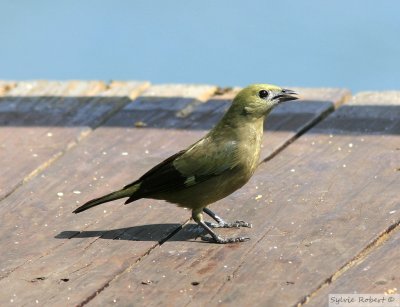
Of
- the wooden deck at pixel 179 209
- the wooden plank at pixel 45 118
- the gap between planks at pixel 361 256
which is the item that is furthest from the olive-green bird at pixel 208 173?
the wooden plank at pixel 45 118

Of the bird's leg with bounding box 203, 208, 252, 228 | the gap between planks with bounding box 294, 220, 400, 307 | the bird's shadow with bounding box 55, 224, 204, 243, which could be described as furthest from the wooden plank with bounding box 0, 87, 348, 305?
the gap between planks with bounding box 294, 220, 400, 307

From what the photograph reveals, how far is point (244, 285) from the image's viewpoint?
4.46m

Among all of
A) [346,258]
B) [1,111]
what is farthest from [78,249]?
[1,111]

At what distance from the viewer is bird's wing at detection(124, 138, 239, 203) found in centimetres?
523

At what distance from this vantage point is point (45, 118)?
7.06 meters

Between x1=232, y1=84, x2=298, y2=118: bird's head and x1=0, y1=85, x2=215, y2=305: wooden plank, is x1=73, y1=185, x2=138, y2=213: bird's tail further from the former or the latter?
x1=232, y1=84, x2=298, y2=118: bird's head

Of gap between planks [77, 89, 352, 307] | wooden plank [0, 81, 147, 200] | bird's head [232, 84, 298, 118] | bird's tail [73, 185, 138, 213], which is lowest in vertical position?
gap between planks [77, 89, 352, 307]

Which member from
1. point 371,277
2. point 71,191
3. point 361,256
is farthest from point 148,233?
point 371,277

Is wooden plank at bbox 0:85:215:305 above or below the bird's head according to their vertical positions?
below

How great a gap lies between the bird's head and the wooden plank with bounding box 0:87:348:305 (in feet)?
1.99

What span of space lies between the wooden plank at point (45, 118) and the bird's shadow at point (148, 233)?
0.80 meters

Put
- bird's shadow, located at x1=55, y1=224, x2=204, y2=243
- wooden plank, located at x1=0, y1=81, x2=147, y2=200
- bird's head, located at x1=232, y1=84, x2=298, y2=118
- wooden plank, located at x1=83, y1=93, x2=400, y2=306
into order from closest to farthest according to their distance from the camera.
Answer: wooden plank, located at x1=83, y1=93, x2=400, y2=306
bird's shadow, located at x1=55, y1=224, x2=204, y2=243
bird's head, located at x1=232, y1=84, x2=298, y2=118
wooden plank, located at x1=0, y1=81, x2=147, y2=200

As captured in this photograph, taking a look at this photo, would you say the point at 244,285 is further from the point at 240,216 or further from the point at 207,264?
the point at 240,216

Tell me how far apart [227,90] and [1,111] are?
148 centimetres
